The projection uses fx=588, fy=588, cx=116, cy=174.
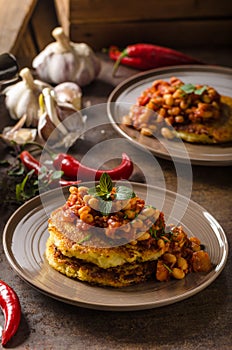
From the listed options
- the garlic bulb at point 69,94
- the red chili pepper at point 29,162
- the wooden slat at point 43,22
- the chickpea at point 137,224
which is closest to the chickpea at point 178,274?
the chickpea at point 137,224

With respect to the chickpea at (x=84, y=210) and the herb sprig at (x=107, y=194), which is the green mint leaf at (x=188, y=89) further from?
the chickpea at (x=84, y=210)

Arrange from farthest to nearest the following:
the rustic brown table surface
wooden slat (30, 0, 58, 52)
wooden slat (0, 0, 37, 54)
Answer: wooden slat (30, 0, 58, 52) → wooden slat (0, 0, 37, 54) → the rustic brown table surface

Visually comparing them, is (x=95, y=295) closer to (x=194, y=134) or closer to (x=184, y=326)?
(x=184, y=326)

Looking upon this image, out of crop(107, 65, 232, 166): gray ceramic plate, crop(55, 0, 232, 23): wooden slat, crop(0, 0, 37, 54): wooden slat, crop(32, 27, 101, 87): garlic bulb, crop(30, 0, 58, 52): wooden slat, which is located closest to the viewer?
crop(107, 65, 232, 166): gray ceramic plate

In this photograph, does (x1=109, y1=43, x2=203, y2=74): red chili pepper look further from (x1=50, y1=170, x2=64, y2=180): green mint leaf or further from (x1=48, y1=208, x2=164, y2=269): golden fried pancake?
(x1=48, y1=208, x2=164, y2=269): golden fried pancake

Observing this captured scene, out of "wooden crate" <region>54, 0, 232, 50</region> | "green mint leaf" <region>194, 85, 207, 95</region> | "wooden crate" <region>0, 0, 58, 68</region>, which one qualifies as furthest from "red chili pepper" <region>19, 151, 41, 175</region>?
"wooden crate" <region>54, 0, 232, 50</region>

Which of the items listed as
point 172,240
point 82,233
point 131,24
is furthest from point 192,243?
point 131,24

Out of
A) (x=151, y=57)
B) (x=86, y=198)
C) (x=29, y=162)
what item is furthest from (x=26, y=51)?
(x=86, y=198)
